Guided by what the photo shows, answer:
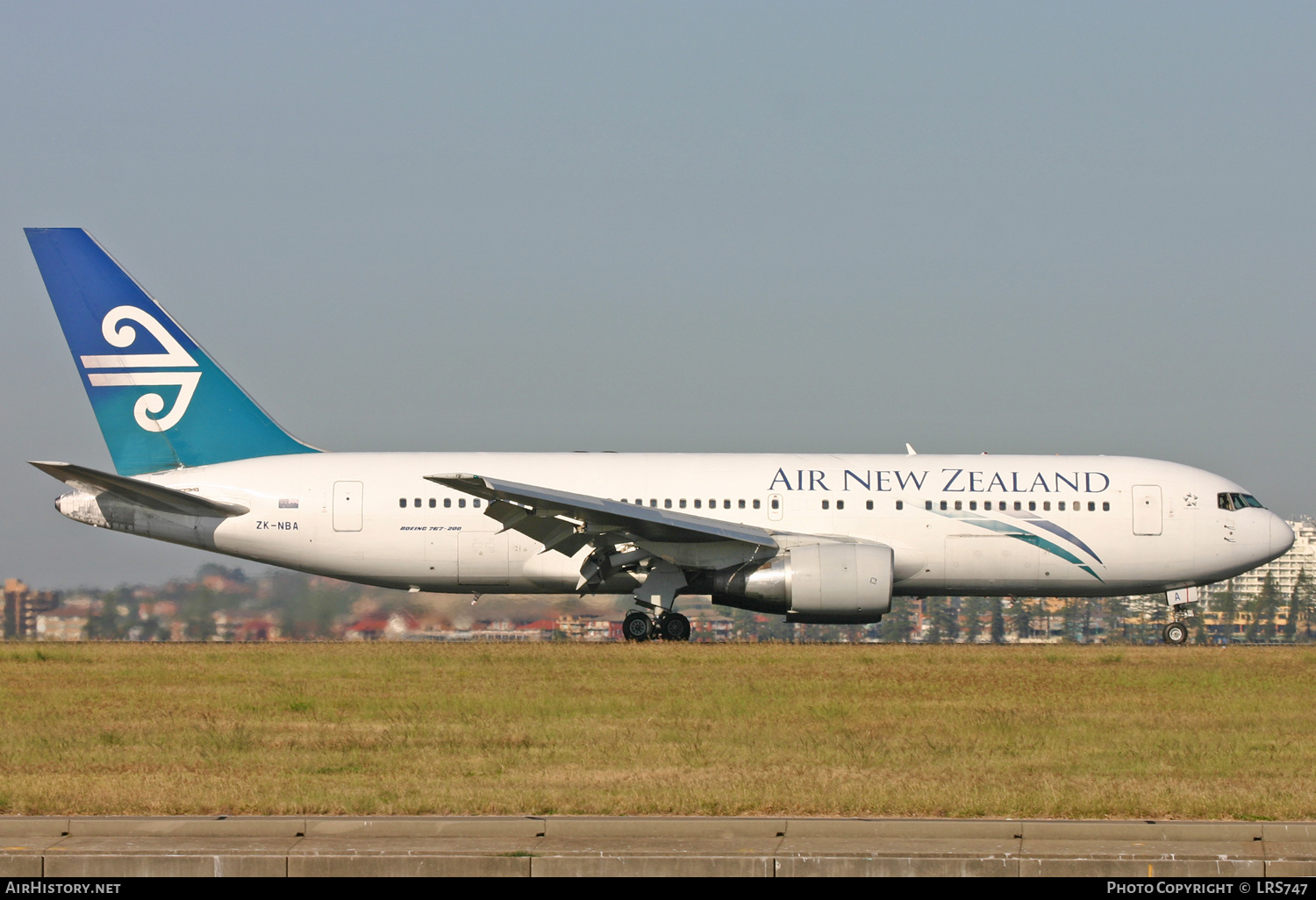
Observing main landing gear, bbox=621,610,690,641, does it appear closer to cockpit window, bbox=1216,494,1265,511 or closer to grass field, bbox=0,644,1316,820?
grass field, bbox=0,644,1316,820

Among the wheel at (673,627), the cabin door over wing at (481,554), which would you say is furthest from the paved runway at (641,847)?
the cabin door over wing at (481,554)

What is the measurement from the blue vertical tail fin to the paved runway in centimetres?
1771

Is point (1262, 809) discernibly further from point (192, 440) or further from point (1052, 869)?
point (192, 440)

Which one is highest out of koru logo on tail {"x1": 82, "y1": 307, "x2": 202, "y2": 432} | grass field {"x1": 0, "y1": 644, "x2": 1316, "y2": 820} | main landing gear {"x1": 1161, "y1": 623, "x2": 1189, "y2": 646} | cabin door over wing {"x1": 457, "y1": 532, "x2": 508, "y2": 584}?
koru logo on tail {"x1": 82, "y1": 307, "x2": 202, "y2": 432}

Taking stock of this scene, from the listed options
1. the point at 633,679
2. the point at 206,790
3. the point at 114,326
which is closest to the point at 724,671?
the point at 633,679

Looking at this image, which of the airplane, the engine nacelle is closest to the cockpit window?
the airplane

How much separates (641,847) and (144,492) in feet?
58.3

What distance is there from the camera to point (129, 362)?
25625mm

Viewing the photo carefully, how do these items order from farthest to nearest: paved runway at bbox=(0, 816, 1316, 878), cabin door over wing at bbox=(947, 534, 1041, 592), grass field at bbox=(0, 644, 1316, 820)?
cabin door over wing at bbox=(947, 534, 1041, 592), grass field at bbox=(0, 644, 1316, 820), paved runway at bbox=(0, 816, 1316, 878)

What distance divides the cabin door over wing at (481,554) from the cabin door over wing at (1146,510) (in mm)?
10899

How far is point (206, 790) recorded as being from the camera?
405 inches

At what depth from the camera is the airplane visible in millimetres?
24734

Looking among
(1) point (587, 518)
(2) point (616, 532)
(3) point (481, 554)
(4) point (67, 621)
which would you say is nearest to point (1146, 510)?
(2) point (616, 532)

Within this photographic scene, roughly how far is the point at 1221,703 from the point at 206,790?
1128 cm
